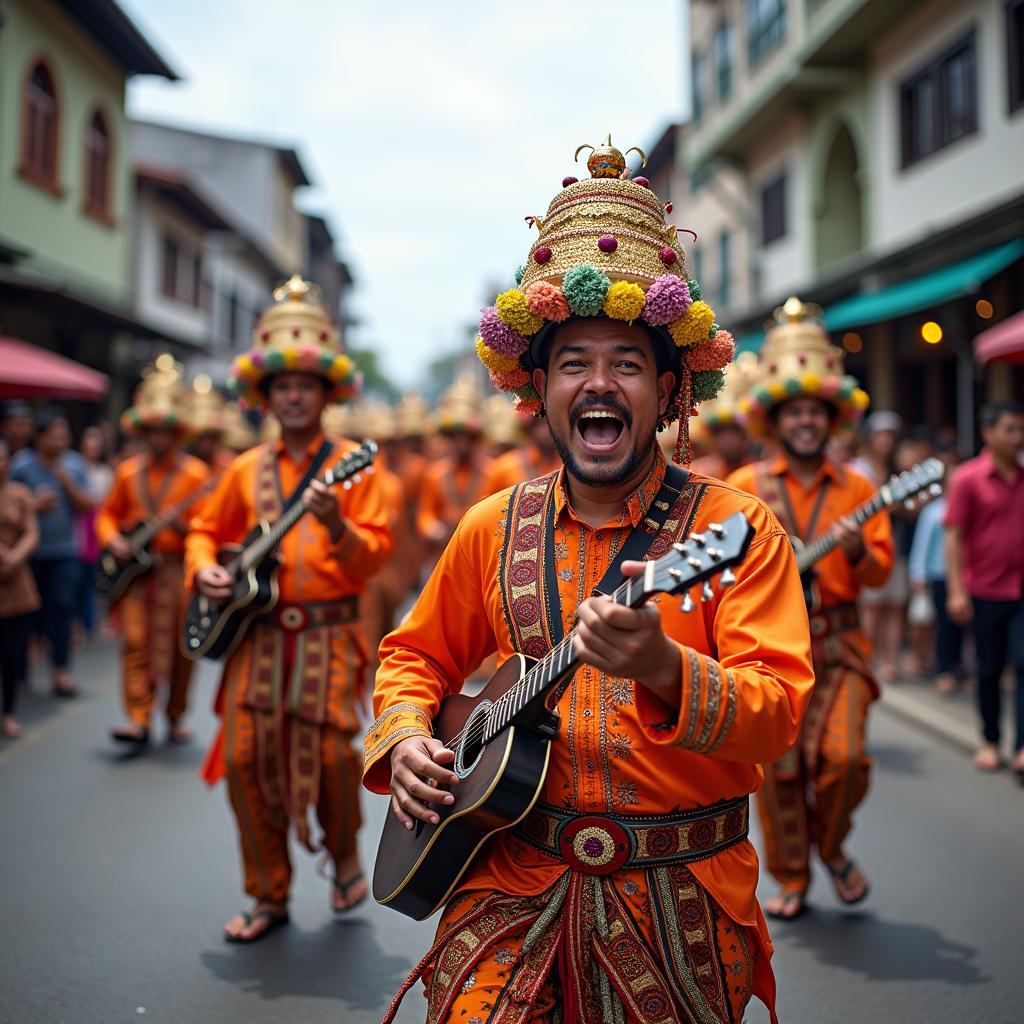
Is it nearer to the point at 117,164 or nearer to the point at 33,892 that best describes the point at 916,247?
the point at 33,892

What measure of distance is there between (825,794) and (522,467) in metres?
4.87

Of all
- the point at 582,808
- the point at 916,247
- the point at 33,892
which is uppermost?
the point at 916,247

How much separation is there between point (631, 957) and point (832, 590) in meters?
3.07

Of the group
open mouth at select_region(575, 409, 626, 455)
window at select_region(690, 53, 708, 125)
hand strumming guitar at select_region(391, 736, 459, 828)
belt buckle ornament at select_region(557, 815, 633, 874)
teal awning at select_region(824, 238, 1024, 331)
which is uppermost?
window at select_region(690, 53, 708, 125)

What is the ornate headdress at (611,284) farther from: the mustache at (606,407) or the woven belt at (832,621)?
the woven belt at (832,621)

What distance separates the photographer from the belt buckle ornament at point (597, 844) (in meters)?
2.61

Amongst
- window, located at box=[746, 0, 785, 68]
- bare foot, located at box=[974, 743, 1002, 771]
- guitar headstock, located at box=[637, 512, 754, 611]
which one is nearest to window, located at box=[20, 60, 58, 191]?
window, located at box=[746, 0, 785, 68]

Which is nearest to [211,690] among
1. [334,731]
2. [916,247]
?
[334,731]

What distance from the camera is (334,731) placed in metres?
5.07

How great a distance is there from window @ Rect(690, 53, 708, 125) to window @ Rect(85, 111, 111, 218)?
12581 mm

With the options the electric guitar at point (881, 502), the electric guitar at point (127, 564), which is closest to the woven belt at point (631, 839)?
the electric guitar at point (881, 502)

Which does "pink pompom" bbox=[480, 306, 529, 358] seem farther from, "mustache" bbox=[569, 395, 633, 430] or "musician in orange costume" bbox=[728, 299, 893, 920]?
"musician in orange costume" bbox=[728, 299, 893, 920]

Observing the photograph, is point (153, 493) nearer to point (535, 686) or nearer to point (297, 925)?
point (297, 925)

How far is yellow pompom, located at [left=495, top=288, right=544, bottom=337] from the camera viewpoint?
114 inches
